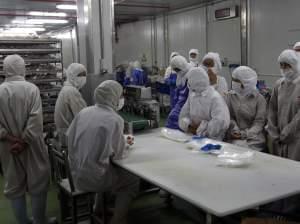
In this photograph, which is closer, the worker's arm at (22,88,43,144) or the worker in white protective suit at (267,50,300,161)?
the worker's arm at (22,88,43,144)

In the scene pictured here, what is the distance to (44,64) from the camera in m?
4.69

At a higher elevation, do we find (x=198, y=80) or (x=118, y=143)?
(x=198, y=80)

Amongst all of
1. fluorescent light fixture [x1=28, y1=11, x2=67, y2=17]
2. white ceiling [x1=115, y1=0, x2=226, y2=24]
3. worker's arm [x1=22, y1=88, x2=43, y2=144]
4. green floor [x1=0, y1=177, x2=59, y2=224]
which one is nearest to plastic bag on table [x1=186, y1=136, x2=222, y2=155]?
worker's arm [x1=22, y1=88, x2=43, y2=144]

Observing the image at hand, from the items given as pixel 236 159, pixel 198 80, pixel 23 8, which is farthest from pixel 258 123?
pixel 23 8

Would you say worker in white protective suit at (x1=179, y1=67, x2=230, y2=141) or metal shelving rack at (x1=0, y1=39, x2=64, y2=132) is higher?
metal shelving rack at (x1=0, y1=39, x2=64, y2=132)

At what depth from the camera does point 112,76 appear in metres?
3.61

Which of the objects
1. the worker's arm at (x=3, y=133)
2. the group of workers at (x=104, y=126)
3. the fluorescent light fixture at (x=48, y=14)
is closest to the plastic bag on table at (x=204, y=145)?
the group of workers at (x=104, y=126)

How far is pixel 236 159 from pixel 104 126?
88 centimetres

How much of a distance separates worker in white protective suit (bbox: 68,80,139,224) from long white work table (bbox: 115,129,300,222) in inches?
5.0

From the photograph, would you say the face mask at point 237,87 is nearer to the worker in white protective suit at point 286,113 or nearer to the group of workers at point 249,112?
the group of workers at point 249,112

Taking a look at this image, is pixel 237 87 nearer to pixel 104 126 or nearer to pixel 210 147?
pixel 210 147

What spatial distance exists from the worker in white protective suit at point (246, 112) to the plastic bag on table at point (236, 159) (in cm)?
70

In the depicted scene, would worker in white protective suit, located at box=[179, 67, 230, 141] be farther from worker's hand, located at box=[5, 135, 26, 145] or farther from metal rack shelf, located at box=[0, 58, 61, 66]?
metal rack shelf, located at box=[0, 58, 61, 66]

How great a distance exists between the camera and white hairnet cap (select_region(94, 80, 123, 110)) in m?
2.37
